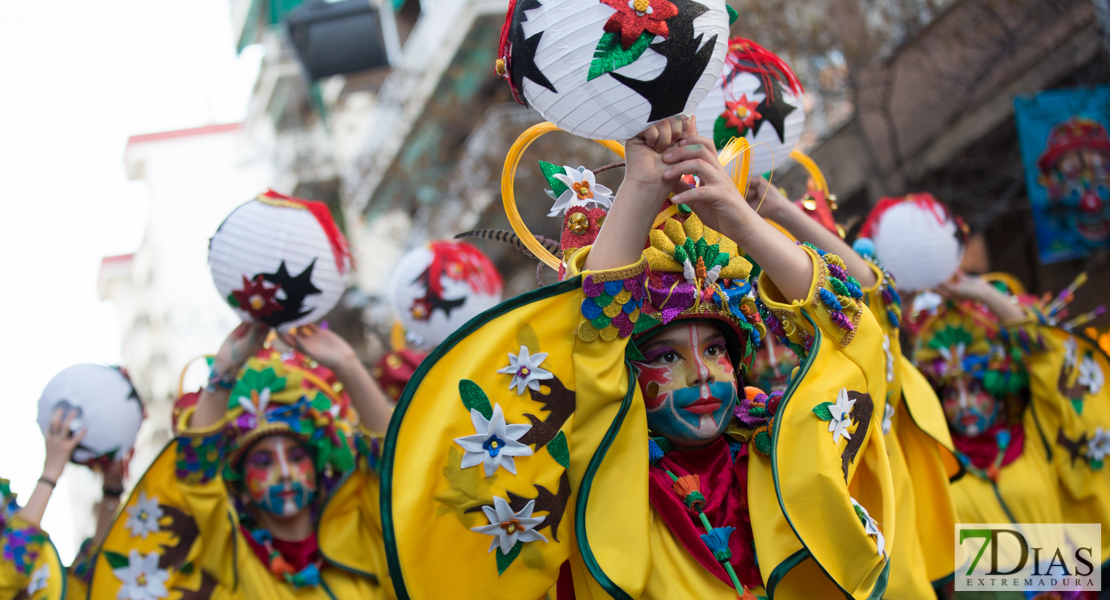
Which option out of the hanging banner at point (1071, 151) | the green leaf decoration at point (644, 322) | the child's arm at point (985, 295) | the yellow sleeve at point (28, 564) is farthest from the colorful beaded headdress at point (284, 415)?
the hanging banner at point (1071, 151)

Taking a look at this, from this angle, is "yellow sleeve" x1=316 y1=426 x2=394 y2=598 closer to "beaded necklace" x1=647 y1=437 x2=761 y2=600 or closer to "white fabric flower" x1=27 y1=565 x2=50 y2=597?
"white fabric flower" x1=27 y1=565 x2=50 y2=597

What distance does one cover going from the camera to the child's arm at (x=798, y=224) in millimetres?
3492

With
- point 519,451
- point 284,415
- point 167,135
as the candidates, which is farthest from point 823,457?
point 167,135

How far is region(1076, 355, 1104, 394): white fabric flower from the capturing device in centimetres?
499

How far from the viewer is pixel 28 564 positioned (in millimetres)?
4273

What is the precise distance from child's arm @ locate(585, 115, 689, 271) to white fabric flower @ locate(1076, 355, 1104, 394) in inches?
127

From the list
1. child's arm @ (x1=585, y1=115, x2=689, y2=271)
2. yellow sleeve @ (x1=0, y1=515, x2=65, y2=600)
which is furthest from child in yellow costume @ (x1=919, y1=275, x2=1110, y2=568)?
yellow sleeve @ (x1=0, y1=515, x2=65, y2=600)

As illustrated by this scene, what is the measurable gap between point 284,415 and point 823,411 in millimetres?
2864

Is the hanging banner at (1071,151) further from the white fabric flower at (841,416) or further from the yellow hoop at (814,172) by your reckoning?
the white fabric flower at (841,416)

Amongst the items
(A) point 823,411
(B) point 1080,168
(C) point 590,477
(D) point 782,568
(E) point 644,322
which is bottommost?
(B) point 1080,168

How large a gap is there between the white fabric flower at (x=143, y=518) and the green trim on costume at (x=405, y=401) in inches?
90.7

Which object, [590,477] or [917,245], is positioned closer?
[590,477]

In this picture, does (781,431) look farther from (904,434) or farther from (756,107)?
(756,107)

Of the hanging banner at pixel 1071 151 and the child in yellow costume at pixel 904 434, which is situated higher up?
the child in yellow costume at pixel 904 434
